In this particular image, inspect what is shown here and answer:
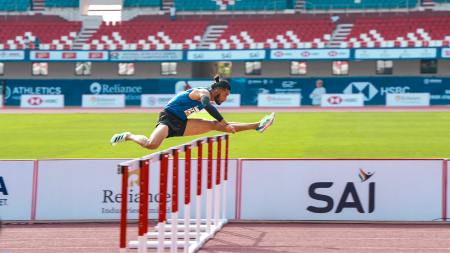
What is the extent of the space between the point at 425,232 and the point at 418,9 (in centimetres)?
3919

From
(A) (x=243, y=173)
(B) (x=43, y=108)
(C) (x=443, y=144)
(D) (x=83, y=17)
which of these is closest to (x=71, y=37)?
(D) (x=83, y=17)

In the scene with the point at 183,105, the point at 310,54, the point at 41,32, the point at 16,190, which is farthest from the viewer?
the point at 41,32

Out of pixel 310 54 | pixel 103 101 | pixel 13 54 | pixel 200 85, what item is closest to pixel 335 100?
pixel 310 54

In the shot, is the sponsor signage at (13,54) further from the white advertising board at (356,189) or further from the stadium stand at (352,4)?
the white advertising board at (356,189)

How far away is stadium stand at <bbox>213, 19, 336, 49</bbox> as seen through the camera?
138 ft

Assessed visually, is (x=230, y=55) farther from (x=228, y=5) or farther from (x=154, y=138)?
(x=154, y=138)

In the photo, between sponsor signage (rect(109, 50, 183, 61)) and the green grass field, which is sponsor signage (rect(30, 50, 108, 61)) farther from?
the green grass field

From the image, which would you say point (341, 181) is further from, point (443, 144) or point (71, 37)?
point (71, 37)

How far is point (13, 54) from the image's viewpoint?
42.7m

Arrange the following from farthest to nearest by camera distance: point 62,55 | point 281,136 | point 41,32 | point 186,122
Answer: point 41,32 → point 62,55 → point 281,136 → point 186,122

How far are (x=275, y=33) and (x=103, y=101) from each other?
15437 millimetres

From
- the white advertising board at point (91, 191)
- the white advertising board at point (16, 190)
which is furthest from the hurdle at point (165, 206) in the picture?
the white advertising board at point (16, 190)

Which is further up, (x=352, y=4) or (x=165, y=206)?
(x=352, y=4)

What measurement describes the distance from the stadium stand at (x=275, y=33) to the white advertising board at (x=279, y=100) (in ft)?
21.9
